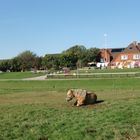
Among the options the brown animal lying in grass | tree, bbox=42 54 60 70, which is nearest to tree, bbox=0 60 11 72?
tree, bbox=42 54 60 70

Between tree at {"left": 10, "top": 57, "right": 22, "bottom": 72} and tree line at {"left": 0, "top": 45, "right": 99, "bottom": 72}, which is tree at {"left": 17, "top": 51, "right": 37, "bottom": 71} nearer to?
tree line at {"left": 0, "top": 45, "right": 99, "bottom": 72}

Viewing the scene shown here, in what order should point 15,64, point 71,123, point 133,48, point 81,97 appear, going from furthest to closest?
point 15,64 < point 133,48 < point 81,97 < point 71,123

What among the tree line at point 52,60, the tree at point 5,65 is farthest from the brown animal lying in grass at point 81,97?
the tree at point 5,65

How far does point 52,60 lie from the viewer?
166500 millimetres

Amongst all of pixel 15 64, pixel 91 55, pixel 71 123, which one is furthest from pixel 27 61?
pixel 71 123

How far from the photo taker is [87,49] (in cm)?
17875

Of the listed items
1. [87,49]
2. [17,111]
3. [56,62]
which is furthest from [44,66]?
[17,111]

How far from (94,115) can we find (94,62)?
15953cm

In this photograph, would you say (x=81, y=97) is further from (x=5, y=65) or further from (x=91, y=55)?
(x=5, y=65)

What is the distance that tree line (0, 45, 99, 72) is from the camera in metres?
166

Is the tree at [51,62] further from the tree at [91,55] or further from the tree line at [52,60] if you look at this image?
the tree at [91,55]

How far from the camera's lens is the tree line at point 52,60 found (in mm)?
165875

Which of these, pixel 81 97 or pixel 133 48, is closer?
pixel 81 97

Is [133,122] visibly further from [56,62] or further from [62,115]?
[56,62]
